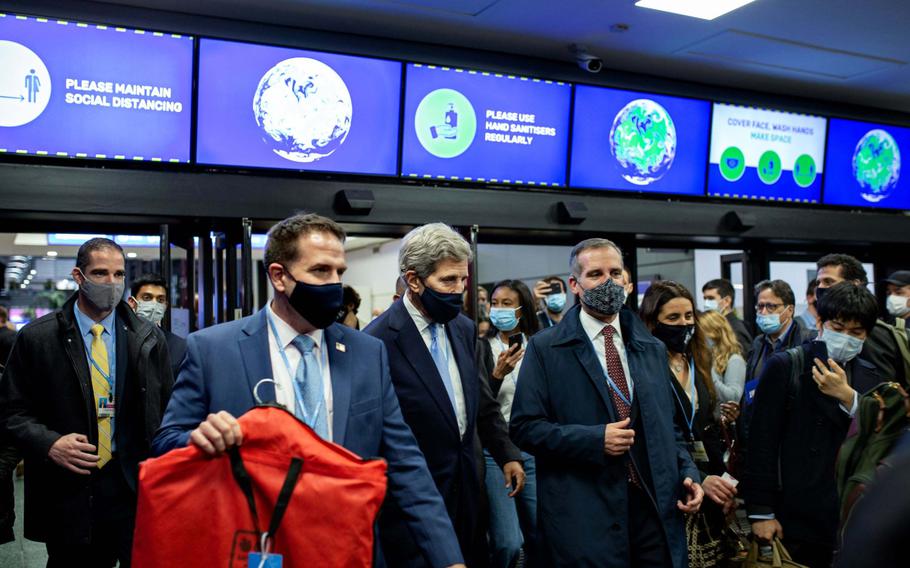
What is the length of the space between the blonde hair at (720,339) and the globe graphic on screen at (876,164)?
3422mm

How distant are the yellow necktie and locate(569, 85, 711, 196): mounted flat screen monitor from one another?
367cm

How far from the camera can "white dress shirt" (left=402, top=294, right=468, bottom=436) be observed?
10.0ft

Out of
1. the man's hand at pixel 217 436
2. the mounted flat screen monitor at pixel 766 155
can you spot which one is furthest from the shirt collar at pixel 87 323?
the mounted flat screen monitor at pixel 766 155

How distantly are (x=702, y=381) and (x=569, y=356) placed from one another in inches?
44.1

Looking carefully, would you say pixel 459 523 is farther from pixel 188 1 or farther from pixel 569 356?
pixel 188 1

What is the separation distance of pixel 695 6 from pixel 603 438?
353 cm

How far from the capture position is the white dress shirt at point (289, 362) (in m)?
2.16

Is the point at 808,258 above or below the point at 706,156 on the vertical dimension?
below

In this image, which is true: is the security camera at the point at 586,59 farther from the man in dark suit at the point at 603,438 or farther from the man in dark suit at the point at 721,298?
the man in dark suit at the point at 603,438

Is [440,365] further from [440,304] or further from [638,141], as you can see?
[638,141]

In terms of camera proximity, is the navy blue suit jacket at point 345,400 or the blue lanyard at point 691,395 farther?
the blue lanyard at point 691,395

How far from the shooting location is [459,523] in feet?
9.87

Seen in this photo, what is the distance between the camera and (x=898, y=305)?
5586 mm

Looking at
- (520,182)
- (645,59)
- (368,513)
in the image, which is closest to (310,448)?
(368,513)
